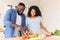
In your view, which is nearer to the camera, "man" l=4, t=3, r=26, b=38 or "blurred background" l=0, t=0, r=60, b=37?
"man" l=4, t=3, r=26, b=38

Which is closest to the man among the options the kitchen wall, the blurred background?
the blurred background

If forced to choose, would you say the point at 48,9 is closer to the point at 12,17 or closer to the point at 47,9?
the point at 47,9

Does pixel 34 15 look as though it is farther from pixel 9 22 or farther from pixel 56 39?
pixel 56 39

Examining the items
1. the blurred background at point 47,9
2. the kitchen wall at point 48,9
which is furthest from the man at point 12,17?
the kitchen wall at point 48,9

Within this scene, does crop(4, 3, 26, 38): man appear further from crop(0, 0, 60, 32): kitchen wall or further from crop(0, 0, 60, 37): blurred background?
crop(0, 0, 60, 32): kitchen wall

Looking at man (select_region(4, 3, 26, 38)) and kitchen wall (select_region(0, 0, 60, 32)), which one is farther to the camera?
kitchen wall (select_region(0, 0, 60, 32))

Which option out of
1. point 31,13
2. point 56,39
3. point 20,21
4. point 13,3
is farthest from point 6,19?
point 13,3

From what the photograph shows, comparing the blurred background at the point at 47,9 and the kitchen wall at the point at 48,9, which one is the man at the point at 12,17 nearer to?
the blurred background at the point at 47,9

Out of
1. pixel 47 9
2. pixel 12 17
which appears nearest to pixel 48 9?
pixel 47 9

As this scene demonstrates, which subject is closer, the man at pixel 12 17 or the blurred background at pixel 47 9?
the man at pixel 12 17

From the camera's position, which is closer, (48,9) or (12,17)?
(12,17)

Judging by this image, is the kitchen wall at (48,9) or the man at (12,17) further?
the kitchen wall at (48,9)

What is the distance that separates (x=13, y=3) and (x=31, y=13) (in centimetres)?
Answer: 158

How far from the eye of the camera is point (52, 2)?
13.6 ft
